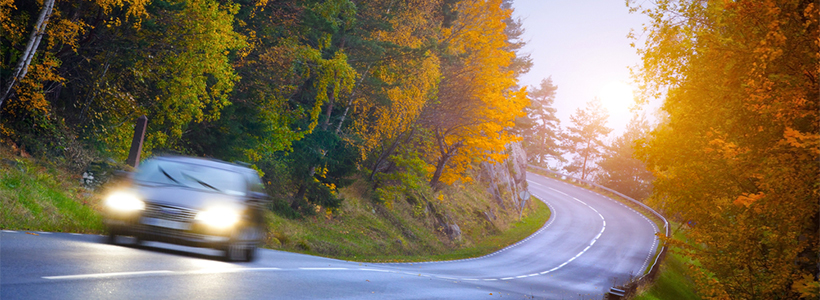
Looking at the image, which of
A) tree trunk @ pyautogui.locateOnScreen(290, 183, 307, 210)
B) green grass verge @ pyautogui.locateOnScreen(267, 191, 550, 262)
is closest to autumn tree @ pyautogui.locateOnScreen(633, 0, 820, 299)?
green grass verge @ pyautogui.locateOnScreen(267, 191, 550, 262)

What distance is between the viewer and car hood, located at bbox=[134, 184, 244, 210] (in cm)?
891

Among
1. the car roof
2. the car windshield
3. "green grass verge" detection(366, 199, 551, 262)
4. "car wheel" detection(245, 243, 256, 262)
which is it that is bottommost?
"green grass verge" detection(366, 199, 551, 262)

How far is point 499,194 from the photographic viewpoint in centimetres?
4600

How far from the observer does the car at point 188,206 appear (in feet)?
29.1

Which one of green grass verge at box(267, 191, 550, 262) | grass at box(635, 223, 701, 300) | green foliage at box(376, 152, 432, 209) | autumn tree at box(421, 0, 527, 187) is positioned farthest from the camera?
autumn tree at box(421, 0, 527, 187)

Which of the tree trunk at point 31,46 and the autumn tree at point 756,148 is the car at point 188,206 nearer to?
the tree trunk at point 31,46

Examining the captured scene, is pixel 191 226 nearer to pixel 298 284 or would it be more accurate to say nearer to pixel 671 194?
pixel 298 284

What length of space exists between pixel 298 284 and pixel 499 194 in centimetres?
3740

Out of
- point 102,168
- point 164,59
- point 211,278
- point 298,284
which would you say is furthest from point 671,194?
point 102,168

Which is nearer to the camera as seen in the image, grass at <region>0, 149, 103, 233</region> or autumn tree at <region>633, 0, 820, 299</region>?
autumn tree at <region>633, 0, 820, 299</region>

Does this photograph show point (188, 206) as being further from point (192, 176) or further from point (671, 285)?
point (671, 285)

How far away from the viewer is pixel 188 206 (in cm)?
891

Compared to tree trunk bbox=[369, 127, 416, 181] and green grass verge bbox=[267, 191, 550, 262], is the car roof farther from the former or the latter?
tree trunk bbox=[369, 127, 416, 181]

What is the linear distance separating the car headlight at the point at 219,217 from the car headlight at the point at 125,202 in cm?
91
